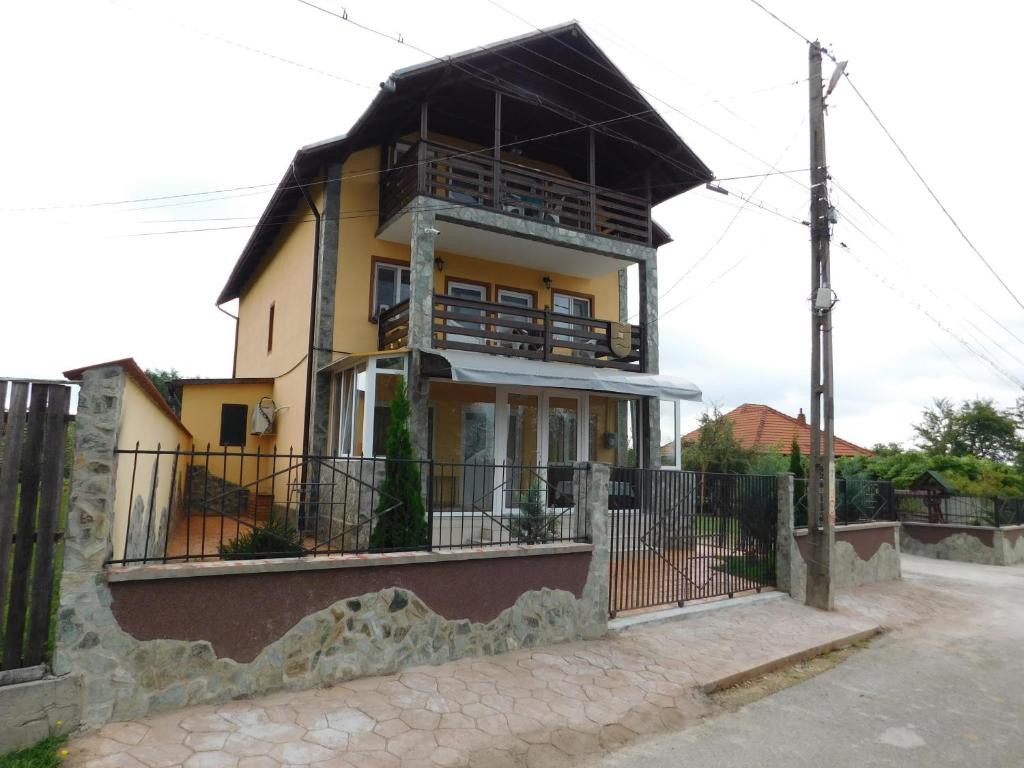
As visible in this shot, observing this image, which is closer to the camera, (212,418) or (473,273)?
(473,273)

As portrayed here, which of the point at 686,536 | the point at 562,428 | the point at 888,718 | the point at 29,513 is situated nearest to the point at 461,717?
the point at 29,513

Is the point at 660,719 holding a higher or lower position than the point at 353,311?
lower

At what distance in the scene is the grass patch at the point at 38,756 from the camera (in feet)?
12.3

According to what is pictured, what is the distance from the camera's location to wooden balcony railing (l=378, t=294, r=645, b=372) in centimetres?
1172

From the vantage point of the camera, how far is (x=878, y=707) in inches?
231

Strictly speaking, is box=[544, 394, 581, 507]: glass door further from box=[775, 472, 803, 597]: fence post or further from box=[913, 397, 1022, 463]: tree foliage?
box=[913, 397, 1022, 463]: tree foliage

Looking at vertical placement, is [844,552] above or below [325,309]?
below

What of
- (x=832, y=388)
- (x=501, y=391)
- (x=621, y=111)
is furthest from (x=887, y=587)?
(x=621, y=111)

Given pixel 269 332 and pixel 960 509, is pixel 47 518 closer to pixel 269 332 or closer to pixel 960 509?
pixel 269 332

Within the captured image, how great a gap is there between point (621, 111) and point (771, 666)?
1195 centimetres

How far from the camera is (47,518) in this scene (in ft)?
14.2

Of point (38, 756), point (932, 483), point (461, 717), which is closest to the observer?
point (38, 756)

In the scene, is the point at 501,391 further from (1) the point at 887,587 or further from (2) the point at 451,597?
(1) the point at 887,587

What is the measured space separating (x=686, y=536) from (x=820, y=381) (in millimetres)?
3397
